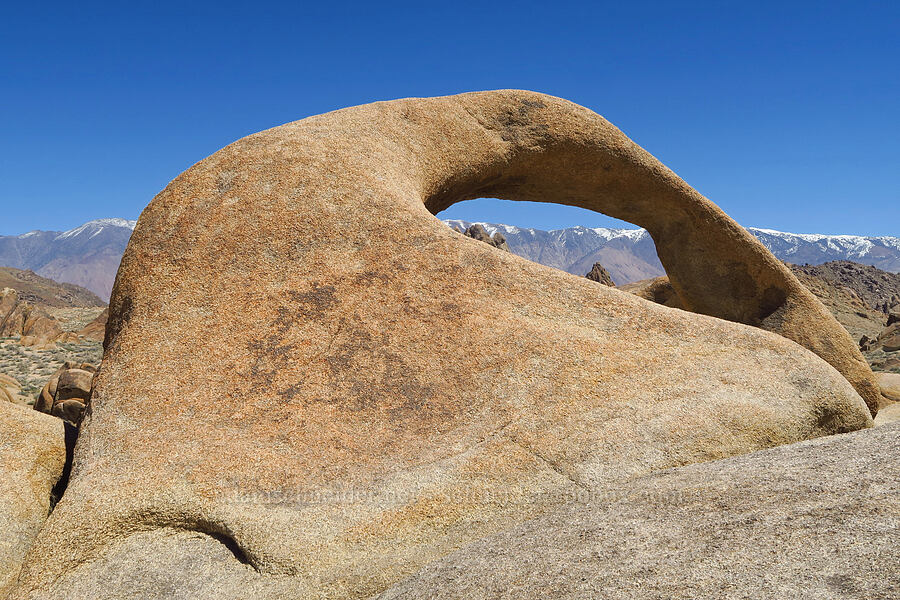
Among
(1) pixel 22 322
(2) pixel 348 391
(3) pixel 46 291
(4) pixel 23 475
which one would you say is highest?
(3) pixel 46 291

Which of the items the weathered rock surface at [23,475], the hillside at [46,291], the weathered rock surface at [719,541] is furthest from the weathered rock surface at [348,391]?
the hillside at [46,291]

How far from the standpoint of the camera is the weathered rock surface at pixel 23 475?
376cm

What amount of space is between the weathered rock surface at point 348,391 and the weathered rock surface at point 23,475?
316 millimetres

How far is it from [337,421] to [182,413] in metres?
1.05

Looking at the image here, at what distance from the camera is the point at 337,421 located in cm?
403

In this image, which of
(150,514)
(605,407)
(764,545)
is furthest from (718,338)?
(150,514)

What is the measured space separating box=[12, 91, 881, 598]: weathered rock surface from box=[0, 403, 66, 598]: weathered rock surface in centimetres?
32

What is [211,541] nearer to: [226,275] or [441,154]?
[226,275]

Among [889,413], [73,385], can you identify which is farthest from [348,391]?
[889,413]

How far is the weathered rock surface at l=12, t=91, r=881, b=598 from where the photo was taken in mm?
3473

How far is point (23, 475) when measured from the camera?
4148mm

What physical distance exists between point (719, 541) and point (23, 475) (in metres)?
4.28

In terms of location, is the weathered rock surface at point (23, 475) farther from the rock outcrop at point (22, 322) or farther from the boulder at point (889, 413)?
the rock outcrop at point (22, 322)

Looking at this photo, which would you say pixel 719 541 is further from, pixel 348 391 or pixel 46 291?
pixel 46 291
